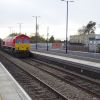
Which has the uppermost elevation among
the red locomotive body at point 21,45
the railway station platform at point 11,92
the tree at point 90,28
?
the tree at point 90,28

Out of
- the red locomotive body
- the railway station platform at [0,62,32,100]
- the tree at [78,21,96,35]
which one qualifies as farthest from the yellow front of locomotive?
the tree at [78,21,96,35]

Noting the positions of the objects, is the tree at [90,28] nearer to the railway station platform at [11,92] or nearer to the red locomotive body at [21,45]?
the red locomotive body at [21,45]

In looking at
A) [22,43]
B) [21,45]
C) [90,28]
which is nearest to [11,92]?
[21,45]

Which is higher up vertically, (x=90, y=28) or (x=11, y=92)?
(x=90, y=28)

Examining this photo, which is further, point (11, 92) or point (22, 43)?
point (22, 43)

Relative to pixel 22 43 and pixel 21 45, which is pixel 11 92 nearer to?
pixel 21 45

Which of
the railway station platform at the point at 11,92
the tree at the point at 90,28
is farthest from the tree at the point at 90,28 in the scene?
the railway station platform at the point at 11,92

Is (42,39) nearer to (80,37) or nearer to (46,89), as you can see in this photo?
(80,37)

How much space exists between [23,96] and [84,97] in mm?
2741

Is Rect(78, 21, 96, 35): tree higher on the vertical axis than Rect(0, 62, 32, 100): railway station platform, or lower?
higher

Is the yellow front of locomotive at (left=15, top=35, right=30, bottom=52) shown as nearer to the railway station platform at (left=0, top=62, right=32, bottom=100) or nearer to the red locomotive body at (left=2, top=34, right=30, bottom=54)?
the red locomotive body at (left=2, top=34, right=30, bottom=54)

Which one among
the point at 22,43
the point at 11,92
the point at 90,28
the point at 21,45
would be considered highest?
the point at 90,28

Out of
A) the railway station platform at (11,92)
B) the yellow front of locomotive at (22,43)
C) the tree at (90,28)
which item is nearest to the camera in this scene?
the railway station platform at (11,92)

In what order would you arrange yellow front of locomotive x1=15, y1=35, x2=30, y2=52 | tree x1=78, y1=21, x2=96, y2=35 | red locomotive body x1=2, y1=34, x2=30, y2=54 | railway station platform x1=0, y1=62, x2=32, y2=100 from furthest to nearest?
tree x1=78, y1=21, x2=96, y2=35, yellow front of locomotive x1=15, y1=35, x2=30, y2=52, red locomotive body x1=2, y1=34, x2=30, y2=54, railway station platform x1=0, y1=62, x2=32, y2=100
